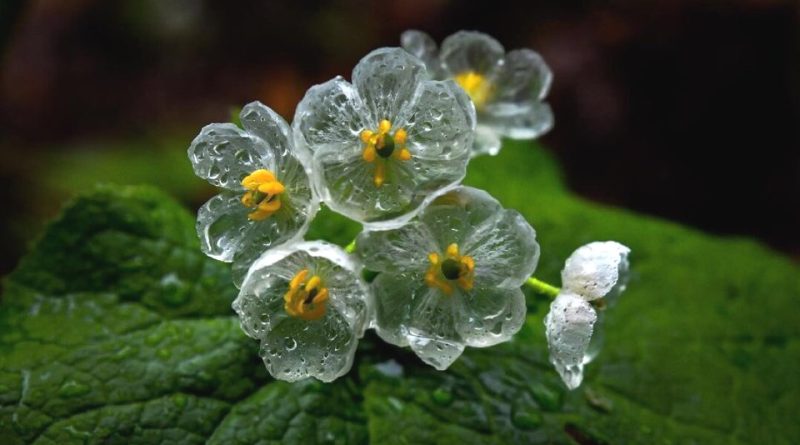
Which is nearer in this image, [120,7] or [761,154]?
[761,154]

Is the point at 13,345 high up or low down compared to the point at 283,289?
down

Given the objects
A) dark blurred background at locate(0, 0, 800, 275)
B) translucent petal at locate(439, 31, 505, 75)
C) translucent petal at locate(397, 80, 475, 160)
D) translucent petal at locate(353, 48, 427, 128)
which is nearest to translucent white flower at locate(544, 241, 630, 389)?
translucent petal at locate(397, 80, 475, 160)

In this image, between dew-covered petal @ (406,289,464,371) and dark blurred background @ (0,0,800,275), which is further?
dark blurred background @ (0,0,800,275)

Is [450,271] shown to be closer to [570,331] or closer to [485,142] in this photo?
[570,331]

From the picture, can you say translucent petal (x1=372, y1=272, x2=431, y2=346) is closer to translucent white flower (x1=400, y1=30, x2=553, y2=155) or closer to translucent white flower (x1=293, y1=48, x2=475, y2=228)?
translucent white flower (x1=293, y1=48, x2=475, y2=228)

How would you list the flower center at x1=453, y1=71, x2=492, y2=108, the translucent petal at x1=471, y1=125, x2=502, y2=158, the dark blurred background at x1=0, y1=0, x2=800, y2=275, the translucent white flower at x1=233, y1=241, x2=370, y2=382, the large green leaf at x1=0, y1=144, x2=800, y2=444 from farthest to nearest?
the dark blurred background at x1=0, y1=0, x2=800, y2=275 → the flower center at x1=453, y1=71, x2=492, y2=108 → the translucent petal at x1=471, y1=125, x2=502, y2=158 → the large green leaf at x1=0, y1=144, x2=800, y2=444 → the translucent white flower at x1=233, y1=241, x2=370, y2=382

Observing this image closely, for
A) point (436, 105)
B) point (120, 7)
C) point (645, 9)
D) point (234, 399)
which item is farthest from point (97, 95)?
point (436, 105)

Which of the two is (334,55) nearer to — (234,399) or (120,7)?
(120,7)

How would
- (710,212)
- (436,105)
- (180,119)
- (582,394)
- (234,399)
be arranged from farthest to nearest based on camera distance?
(180,119) → (710,212) → (582,394) → (234,399) → (436,105)
